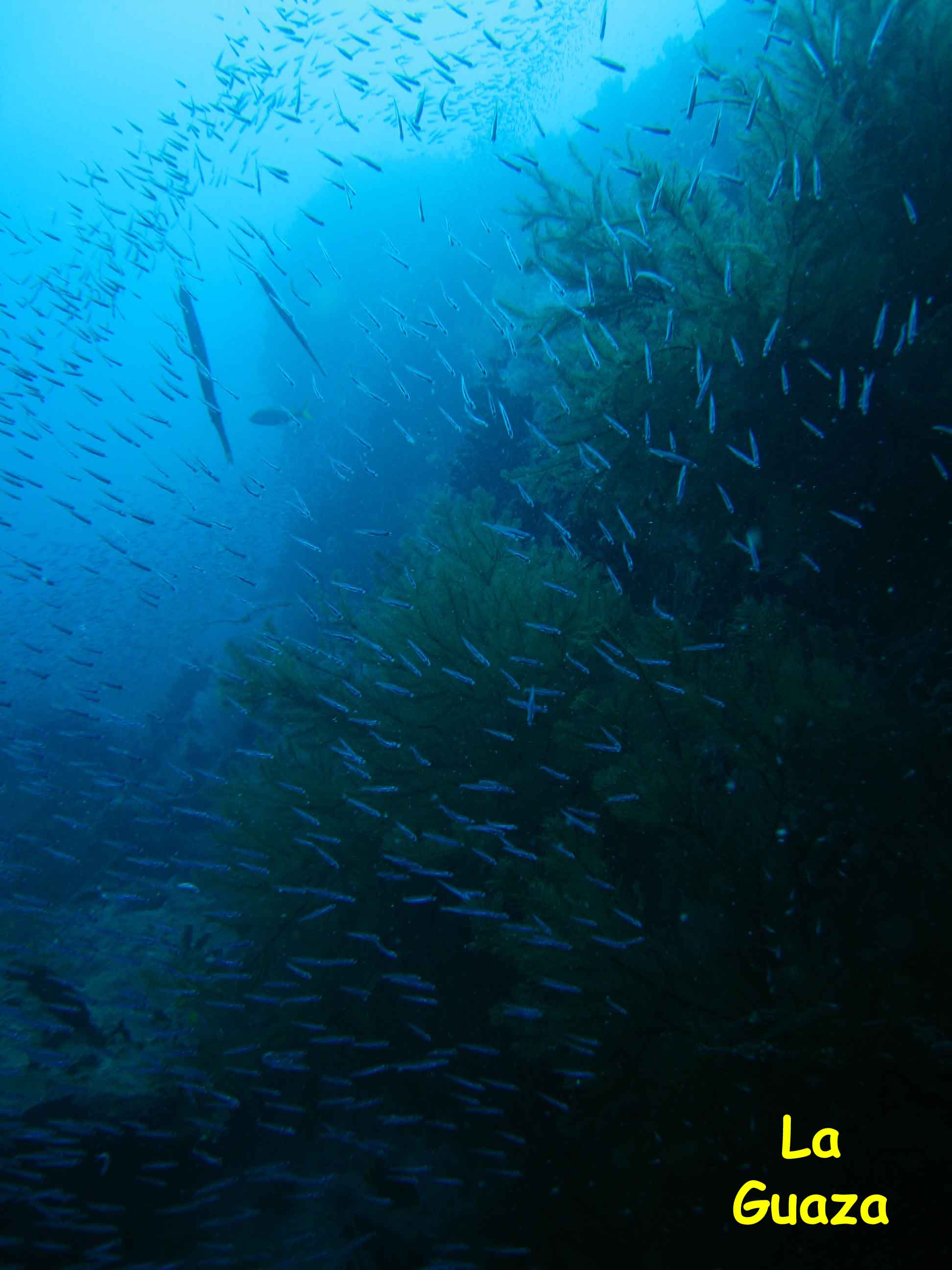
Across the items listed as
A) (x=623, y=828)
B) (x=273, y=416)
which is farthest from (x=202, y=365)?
(x=623, y=828)

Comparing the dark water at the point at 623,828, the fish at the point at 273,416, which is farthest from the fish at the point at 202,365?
the dark water at the point at 623,828

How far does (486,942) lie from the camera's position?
143 inches

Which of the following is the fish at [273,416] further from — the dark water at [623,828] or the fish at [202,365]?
the dark water at [623,828]

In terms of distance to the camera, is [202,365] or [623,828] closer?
[623,828]

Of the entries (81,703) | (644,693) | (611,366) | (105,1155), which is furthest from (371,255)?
(105,1155)

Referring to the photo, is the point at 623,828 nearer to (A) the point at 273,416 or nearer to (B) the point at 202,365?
(B) the point at 202,365

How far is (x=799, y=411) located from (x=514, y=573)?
2.77 m

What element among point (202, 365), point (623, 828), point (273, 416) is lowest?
point (623, 828)

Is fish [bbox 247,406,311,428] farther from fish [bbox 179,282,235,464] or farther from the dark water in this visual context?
the dark water

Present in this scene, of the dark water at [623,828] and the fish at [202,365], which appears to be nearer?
the dark water at [623,828]

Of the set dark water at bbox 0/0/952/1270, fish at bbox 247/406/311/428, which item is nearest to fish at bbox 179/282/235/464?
fish at bbox 247/406/311/428

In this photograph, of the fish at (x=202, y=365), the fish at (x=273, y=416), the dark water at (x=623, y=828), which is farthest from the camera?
the fish at (x=273, y=416)

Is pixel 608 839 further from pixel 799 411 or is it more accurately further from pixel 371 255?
pixel 371 255

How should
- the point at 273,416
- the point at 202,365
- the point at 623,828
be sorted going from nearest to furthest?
the point at 623,828, the point at 202,365, the point at 273,416
